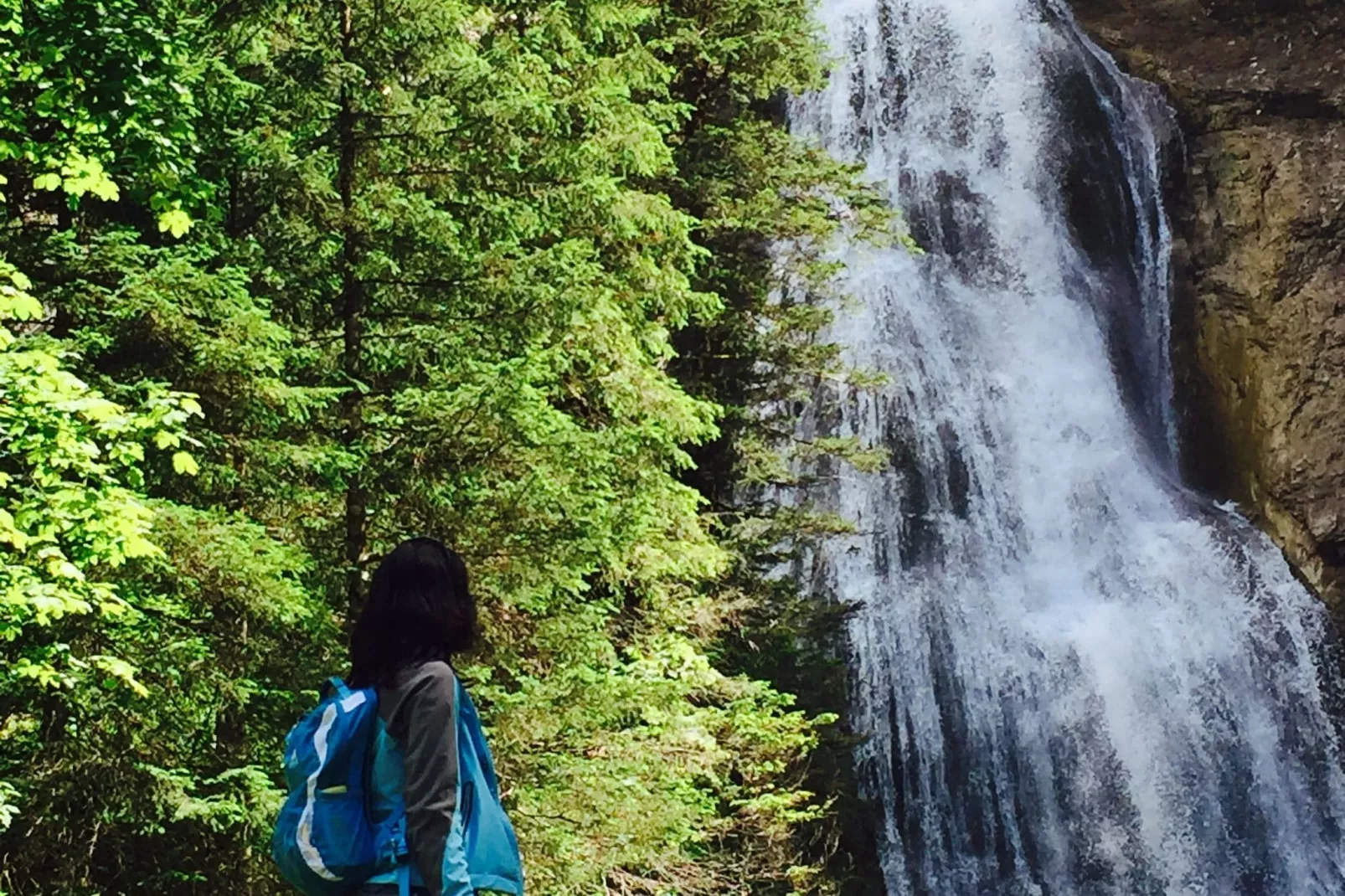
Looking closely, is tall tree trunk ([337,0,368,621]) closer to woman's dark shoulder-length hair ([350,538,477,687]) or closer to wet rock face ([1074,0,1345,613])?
woman's dark shoulder-length hair ([350,538,477,687])

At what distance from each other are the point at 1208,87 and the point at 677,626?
14.1 meters

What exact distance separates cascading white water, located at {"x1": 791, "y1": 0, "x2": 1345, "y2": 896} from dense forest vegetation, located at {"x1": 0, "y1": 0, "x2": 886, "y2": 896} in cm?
559

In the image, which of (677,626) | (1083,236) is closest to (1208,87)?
(1083,236)

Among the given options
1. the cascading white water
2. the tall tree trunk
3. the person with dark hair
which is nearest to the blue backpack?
the person with dark hair

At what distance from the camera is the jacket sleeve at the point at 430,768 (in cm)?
229

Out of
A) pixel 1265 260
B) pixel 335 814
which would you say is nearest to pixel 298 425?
pixel 335 814

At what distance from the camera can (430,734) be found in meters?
2.34

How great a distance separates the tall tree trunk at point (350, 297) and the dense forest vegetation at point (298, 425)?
2cm

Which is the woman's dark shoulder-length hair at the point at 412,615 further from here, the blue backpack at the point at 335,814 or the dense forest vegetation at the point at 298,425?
the dense forest vegetation at the point at 298,425

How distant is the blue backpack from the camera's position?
91.6 inches

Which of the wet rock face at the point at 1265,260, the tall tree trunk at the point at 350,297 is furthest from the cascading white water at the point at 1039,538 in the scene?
the tall tree trunk at the point at 350,297

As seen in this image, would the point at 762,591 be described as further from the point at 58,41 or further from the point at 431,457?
the point at 58,41

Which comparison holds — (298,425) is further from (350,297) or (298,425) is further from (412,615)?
(412,615)

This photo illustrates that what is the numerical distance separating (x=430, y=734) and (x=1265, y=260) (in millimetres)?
17624
